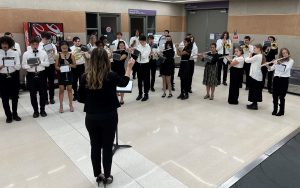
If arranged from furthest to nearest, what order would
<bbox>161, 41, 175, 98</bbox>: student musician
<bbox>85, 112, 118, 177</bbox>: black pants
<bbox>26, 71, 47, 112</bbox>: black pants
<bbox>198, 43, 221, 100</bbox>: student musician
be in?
<bbox>161, 41, 175, 98</bbox>: student musician
<bbox>198, 43, 221, 100</bbox>: student musician
<bbox>26, 71, 47, 112</bbox>: black pants
<bbox>85, 112, 118, 177</bbox>: black pants

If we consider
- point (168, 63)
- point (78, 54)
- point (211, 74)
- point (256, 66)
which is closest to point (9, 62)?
point (78, 54)

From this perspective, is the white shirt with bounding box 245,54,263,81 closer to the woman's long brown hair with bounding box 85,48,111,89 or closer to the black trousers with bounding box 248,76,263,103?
the black trousers with bounding box 248,76,263,103

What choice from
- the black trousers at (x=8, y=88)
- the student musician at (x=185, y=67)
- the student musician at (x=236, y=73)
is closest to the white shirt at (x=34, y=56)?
the black trousers at (x=8, y=88)

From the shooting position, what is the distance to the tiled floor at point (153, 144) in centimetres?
309

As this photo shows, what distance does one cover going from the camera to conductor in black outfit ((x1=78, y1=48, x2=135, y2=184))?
245 cm

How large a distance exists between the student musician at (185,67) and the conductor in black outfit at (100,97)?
3532mm

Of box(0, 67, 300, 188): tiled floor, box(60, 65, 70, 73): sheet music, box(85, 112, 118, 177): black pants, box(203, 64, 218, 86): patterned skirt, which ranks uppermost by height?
box(60, 65, 70, 73): sheet music

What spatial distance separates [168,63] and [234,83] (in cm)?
156

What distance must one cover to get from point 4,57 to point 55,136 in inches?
66.4

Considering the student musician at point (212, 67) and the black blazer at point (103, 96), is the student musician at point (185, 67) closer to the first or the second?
the student musician at point (212, 67)

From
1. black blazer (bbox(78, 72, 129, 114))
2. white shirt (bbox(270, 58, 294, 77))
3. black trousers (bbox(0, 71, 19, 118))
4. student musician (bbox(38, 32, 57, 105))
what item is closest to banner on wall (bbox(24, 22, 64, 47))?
student musician (bbox(38, 32, 57, 105))

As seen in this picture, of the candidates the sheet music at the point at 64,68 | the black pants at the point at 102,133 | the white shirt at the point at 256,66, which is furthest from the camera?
the white shirt at the point at 256,66

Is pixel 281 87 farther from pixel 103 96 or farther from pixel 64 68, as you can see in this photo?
pixel 64 68

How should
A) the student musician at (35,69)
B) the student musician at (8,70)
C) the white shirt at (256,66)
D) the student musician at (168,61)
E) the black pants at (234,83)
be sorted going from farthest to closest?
the student musician at (168,61) → the black pants at (234,83) → the white shirt at (256,66) → the student musician at (35,69) → the student musician at (8,70)
